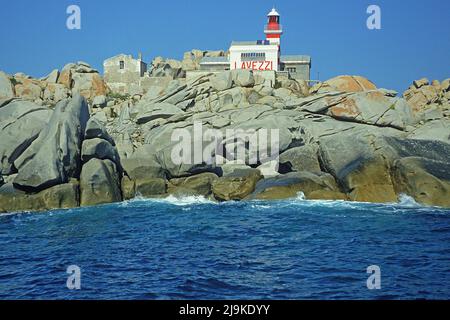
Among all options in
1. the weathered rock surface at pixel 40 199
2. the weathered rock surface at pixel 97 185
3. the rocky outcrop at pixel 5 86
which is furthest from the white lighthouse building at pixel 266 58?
the weathered rock surface at pixel 40 199

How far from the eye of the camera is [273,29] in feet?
227

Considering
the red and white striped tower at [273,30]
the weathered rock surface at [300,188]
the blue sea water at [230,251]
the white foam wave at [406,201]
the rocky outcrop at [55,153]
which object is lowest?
the blue sea water at [230,251]

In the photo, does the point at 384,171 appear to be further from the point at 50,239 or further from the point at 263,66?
the point at 263,66

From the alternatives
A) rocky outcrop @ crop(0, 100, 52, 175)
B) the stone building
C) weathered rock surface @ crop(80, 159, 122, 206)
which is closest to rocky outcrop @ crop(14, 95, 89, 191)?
weathered rock surface @ crop(80, 159, 122, 206)

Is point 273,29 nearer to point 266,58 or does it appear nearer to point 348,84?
point 266,58

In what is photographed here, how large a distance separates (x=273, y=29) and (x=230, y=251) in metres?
54.9

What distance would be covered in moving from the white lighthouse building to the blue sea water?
37173 mm

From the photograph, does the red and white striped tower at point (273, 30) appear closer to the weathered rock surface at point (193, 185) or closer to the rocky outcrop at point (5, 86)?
the rocky outcrop at point (5, 86)

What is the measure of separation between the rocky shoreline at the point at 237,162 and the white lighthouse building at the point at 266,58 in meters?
20.8

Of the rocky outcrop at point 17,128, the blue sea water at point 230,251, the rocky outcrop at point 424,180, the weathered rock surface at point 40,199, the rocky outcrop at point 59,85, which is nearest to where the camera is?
the blue sea water at point 230,251

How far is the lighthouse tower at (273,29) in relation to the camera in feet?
226

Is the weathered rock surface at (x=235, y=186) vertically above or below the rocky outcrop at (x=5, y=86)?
below

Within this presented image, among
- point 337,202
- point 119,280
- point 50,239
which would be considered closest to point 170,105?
point 337,202

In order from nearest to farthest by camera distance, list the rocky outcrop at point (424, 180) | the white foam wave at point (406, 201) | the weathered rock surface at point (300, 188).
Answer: the rocky outcrop at point (424, 180)
the white foam wave at point (406, 201)
the weathered rock surface at point (300, 188)
